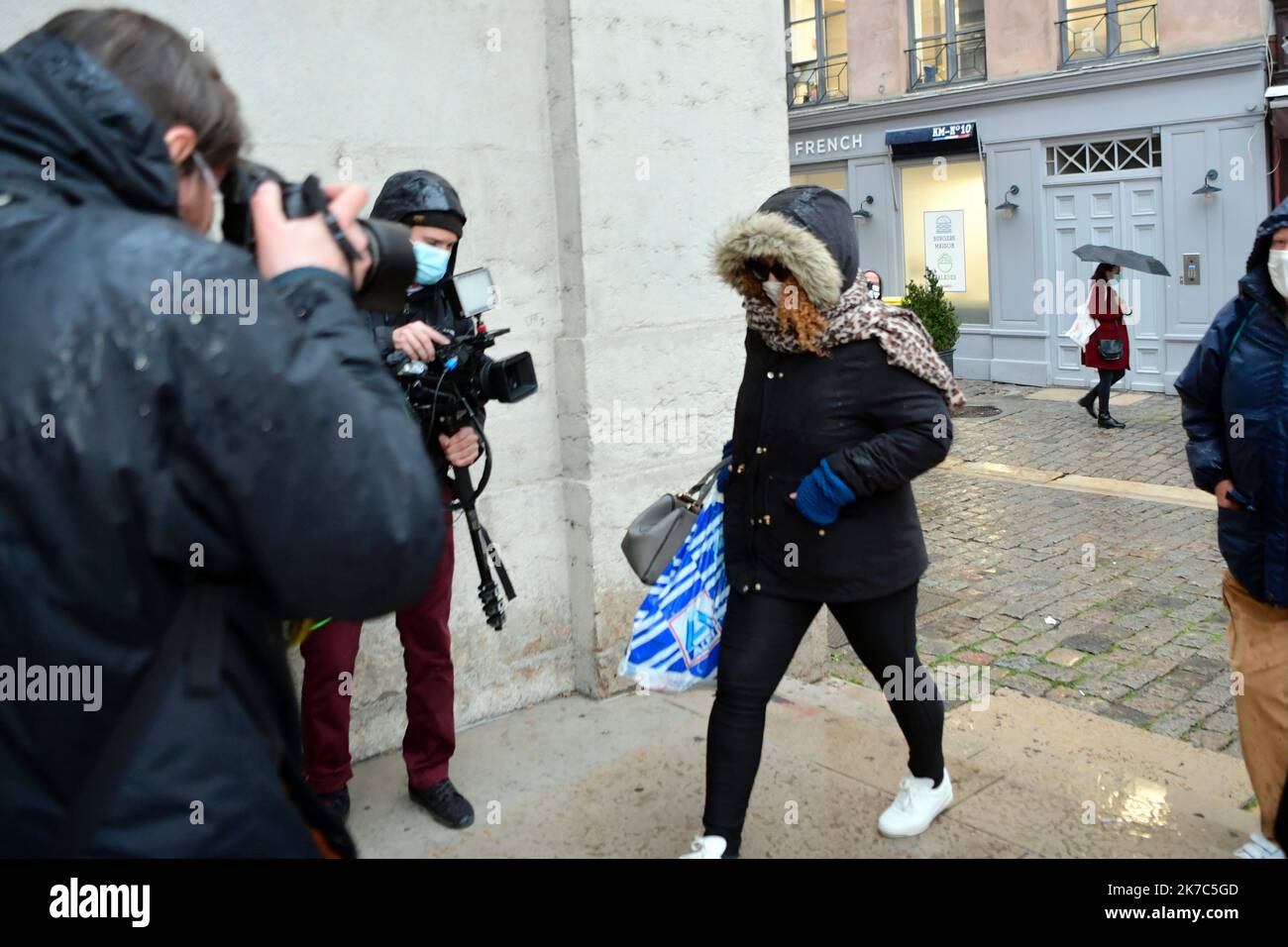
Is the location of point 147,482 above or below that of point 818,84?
below

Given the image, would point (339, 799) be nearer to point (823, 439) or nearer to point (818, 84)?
point (823, 439)

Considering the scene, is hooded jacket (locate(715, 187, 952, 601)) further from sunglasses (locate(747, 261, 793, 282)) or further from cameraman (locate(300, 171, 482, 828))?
cameraman (locate(300, 171, 482, 828))

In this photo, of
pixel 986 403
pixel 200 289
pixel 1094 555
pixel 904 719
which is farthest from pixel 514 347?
pixel 986 403

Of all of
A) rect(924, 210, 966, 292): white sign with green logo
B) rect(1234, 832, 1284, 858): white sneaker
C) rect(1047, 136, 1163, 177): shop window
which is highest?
rect(1047, 136, 1163, 177): shop window

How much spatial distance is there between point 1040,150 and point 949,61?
2079 mm

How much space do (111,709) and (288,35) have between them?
10.9 ft

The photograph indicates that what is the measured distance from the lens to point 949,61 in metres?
17.7

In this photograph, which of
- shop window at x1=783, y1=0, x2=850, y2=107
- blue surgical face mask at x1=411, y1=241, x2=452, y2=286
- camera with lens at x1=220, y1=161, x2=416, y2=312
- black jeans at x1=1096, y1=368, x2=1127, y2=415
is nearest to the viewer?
camera with lens at x1=220, y1=161, x2=416, y2=312

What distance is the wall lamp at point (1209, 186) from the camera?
580 inches

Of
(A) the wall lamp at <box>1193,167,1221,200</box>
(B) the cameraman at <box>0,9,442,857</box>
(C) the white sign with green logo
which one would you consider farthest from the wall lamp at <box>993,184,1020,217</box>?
(B) the cameraman at <box>0,9,442,857</box>

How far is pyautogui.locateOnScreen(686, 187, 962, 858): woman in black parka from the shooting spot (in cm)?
350

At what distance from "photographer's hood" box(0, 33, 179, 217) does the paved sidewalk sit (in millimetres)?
2920

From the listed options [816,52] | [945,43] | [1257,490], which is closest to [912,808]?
[1257,490]

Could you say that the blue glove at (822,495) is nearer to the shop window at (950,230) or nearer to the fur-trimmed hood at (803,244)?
the fur-trimmed hood at (803,244)
